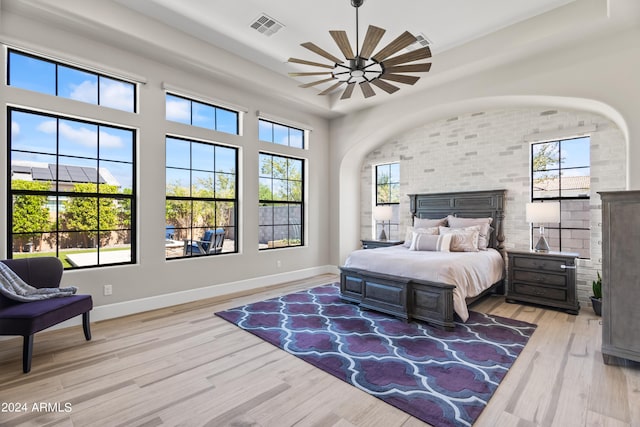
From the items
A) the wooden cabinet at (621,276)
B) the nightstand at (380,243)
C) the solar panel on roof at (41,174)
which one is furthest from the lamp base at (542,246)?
the solar panel on roof at (41,174)

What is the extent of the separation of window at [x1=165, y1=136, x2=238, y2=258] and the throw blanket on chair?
1.41 metres

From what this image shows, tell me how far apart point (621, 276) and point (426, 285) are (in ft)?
5.18

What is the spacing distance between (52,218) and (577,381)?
5.05 metres

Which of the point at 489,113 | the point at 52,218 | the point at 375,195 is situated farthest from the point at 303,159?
the point at 52,218

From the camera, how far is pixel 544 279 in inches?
155

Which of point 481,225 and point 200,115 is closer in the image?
point 200,115

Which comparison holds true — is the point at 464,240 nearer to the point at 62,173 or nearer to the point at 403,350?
the point at 403,350

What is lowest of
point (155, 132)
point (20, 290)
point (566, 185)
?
point (20, 290)

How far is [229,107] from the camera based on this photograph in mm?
4703

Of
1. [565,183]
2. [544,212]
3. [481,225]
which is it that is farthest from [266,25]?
[565,183]

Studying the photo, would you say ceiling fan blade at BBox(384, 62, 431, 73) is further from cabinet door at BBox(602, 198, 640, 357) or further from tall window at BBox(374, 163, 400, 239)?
tall window at BBox(374, 163, 400, 239)

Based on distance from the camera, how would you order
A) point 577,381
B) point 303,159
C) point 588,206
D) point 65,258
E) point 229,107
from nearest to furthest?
point 577,381 < point 65,258 < point 588,206 < point 229,107 < point 303,159

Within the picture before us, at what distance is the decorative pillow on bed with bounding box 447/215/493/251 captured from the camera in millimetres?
4535

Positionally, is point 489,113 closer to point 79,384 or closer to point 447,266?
point 447,266
